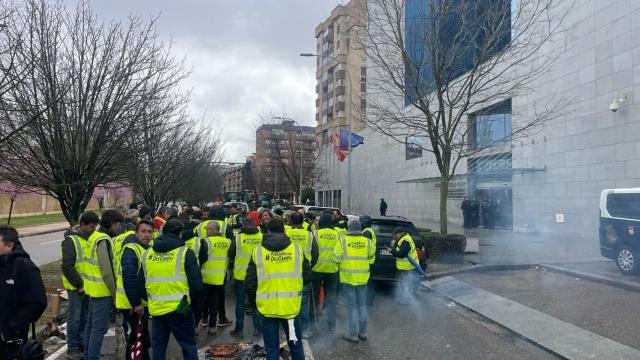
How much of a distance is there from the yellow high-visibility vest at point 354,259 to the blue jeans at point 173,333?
2.43 metres

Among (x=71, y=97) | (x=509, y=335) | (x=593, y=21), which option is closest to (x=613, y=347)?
(x=509, y=335)

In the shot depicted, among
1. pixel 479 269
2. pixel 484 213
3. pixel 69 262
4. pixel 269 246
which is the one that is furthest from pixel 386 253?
pixel 484 213

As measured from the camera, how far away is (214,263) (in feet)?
22.2

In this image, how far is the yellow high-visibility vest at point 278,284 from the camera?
15.2 feet

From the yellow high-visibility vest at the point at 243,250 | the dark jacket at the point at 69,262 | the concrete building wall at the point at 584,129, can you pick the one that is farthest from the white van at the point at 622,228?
the dark jacket at the point at 69,262

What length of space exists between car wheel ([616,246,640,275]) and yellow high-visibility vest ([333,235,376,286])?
748cm

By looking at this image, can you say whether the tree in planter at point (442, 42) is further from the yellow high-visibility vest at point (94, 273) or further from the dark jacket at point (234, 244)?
the yellow high-visibility vest at point (94, 273)

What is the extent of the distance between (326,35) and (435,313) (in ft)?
244

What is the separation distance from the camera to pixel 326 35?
77312 millimetres

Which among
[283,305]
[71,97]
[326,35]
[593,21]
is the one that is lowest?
[283,305]

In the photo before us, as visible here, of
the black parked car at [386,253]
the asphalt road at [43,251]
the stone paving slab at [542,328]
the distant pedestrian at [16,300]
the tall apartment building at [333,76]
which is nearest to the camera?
the distant pedestrian at [16,300]

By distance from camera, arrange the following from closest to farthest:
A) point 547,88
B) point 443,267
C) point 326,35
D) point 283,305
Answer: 1. point 283,305
2. point 443,267
3. point 547,88
4. point 326,35

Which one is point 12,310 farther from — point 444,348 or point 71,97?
point 71,97

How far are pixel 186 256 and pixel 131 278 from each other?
0.63m
